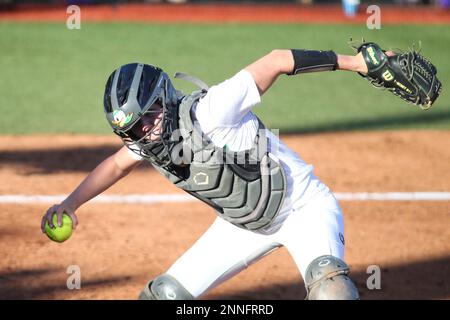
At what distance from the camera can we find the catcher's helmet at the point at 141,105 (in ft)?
16.1

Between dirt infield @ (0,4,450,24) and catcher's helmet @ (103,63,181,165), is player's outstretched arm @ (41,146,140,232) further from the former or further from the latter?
dirt infield @ (0,4,450,24)

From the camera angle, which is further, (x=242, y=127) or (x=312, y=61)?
(x=242, y=127)

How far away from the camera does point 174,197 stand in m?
9.42

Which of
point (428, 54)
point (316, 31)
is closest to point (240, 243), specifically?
point (428, 54)

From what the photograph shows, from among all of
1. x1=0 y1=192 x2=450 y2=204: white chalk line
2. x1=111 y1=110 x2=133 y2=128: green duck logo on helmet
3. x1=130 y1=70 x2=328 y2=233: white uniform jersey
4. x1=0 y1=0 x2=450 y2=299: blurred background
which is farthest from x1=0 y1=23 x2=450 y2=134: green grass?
x1=111 y1=110 x2=133 y2=128: green duck logo on helmet

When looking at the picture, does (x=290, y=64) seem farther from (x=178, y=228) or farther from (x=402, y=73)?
(x=178, y=228)

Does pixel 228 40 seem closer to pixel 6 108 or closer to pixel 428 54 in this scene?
pixel 428 54

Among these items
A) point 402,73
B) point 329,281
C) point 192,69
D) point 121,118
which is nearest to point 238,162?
point 121,118

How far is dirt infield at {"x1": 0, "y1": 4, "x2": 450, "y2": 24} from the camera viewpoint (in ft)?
72.4

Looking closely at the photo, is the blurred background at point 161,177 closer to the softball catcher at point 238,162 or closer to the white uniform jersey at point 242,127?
the softball catcher at point 238,162

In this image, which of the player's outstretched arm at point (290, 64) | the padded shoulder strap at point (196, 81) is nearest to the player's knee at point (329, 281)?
the player's outstretched arm at point (290, 64)

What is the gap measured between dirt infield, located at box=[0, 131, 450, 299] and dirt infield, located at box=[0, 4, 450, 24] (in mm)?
11038

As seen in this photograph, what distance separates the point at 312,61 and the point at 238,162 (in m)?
0.78

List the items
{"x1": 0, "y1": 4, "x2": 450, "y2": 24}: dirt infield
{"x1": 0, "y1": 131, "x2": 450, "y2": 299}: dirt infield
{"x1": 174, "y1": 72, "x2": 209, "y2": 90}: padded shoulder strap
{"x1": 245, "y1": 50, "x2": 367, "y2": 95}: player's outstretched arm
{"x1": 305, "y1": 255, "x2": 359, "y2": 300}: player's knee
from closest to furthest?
{"x1": 305, "y1": 255, "x2": 359, "y2": 300}: player's knee, {"x1": 245, "y1": 50, "x2": 367, "y2": 95}: player's outstretched arm, {"x1": 174, "y1": 72, "x2": 209, "y2": 90}: padded shoulder strap, {"x1": 0, "y1": 131, "x2": 450, "y2": 299}: dirt infield, {"x1": 0, "y1": 4, "x2": 450, "y2": 24}: dirt infield
